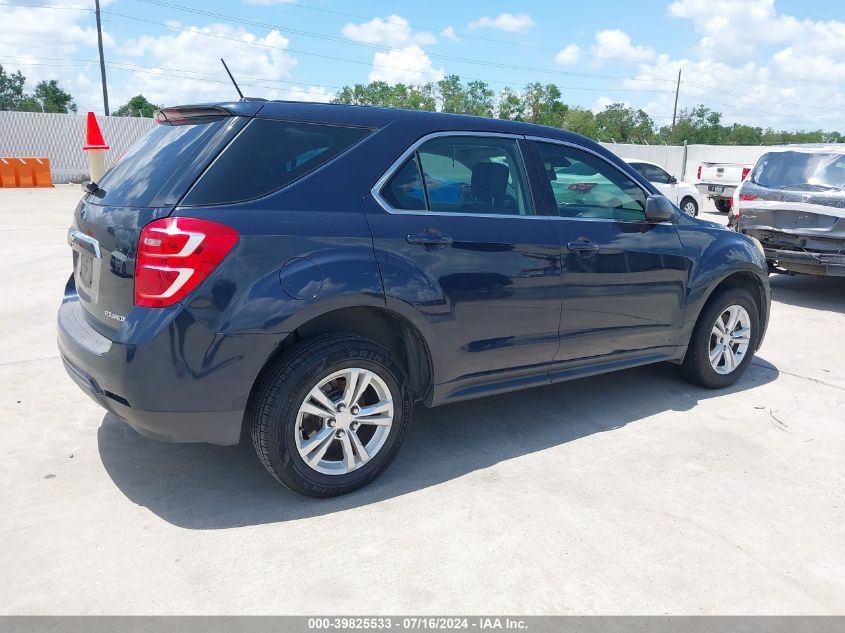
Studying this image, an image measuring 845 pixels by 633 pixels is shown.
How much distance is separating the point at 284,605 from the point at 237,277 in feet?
4.25

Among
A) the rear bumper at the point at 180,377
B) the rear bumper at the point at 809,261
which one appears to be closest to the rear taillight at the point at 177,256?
the rear bumper at the point at 180,377

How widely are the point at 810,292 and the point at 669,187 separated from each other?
8.31m

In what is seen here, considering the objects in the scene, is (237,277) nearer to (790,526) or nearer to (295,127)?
(295,127)

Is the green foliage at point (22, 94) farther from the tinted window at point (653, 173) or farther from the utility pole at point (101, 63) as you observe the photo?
the tinted window at point (653, 173)

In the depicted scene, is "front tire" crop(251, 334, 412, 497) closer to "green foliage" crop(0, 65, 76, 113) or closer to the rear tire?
the rear tire

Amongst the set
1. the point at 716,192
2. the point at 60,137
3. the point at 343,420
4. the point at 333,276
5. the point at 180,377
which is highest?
the point at 60,137

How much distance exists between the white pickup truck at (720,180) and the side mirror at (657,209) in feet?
51.8

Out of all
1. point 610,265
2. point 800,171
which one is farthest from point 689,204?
point 610,265

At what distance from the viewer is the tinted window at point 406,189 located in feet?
11.2

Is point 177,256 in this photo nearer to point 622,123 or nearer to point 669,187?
point 669,187

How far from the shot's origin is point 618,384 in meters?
5.20

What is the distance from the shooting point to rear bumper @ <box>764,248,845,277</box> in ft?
25.0

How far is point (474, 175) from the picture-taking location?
381cm
